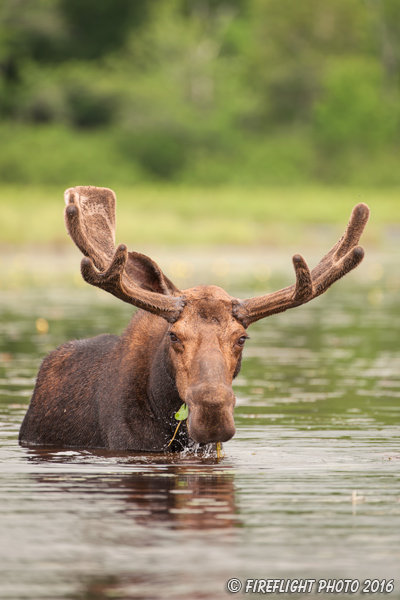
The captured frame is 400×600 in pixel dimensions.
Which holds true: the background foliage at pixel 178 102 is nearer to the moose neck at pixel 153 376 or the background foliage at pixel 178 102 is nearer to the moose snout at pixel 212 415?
the moose neck at pixel 153 376

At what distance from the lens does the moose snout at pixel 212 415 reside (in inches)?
322

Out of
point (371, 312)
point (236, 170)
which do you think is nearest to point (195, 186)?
point (236, 170)

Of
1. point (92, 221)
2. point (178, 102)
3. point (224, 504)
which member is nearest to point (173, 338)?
point (224, 504)

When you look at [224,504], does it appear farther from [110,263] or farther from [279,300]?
A: [110,263]

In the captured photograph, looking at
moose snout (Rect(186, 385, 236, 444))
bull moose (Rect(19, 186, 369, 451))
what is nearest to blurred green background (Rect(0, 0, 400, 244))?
bull moose (Rect(19, 186, 369, 451))

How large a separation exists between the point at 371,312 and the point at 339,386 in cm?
930

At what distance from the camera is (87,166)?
66.2 m

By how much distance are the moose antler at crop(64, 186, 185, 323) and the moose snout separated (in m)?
0.80

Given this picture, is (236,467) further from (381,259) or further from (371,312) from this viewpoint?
(381,259)

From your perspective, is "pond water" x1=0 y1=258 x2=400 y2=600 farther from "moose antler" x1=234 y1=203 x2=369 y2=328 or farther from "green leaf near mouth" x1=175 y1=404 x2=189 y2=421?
"moose antler" x1=234 y1=203 x2=369 y2=328

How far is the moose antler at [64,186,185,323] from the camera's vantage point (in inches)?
350

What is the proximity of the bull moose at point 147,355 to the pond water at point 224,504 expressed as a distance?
0.78ft

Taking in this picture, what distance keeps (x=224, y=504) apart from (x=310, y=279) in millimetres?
1691

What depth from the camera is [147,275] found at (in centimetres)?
947
